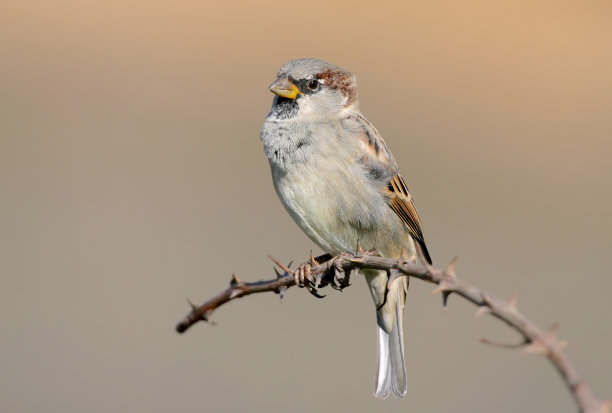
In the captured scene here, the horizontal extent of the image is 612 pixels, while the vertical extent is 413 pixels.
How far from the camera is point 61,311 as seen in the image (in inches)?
230

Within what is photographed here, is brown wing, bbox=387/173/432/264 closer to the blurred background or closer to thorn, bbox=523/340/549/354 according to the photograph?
the blurred background

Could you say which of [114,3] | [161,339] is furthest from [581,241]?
[114,3]

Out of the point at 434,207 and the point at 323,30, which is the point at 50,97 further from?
the point at 434,207

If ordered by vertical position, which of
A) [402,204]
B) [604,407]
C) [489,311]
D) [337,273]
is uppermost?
[402,204]

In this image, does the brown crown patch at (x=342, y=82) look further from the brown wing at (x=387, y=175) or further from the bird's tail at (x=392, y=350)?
the bird's tail at (x=392, y=350)

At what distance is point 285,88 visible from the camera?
10.6 ft

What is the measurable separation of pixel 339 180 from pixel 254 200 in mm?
4141

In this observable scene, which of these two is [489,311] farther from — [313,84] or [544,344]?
[313,84]

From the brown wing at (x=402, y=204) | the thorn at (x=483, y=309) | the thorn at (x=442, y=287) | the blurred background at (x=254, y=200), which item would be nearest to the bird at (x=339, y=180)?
the brown wing at (x=402, y=204)

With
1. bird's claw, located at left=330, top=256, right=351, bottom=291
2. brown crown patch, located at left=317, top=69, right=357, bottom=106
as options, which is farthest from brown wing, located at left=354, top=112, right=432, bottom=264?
bird's claw, located at left=330, top=256, right=351, bottom=291

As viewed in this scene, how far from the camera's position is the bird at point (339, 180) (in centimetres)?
304

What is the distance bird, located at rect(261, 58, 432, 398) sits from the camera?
3.04 metres

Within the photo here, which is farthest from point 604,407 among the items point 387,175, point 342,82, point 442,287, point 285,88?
point 342,82

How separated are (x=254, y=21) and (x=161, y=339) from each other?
534cm
